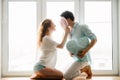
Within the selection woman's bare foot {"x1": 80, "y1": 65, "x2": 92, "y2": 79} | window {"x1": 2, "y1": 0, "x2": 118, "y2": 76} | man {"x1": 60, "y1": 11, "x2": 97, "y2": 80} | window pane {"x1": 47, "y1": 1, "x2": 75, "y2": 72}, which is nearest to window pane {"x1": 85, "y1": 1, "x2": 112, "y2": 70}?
window {"x1": 2, "y1": 0, "x2": 118, "y2": 76}

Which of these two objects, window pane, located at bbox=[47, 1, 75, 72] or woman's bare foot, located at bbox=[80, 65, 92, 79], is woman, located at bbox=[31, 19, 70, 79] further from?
window pane, located at bbox=[47, 1, 75, 72]

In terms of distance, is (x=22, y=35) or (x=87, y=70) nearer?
(x=87, y=70)

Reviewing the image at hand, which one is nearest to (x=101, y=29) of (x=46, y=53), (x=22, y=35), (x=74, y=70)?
(x=74, y=70)

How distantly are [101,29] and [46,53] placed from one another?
106 centimetres

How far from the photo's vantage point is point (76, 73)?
9.33ft

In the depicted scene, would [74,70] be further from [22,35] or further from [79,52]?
[22,35]

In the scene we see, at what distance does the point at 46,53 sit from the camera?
2.85 meters


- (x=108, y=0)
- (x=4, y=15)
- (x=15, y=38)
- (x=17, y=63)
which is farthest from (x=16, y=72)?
(x=108, y=0)

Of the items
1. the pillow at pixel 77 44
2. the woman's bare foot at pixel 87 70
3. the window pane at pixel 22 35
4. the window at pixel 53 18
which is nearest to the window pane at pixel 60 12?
the window at pixel 53 18

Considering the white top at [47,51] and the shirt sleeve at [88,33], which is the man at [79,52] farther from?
the white top at [47,51]

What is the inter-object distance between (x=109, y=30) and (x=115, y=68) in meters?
0.57

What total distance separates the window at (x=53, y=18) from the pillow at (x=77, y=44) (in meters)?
0.67

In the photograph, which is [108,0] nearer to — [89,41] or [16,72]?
[89,41]

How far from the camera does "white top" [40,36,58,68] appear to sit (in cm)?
283
